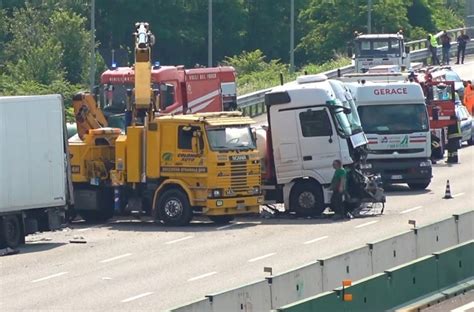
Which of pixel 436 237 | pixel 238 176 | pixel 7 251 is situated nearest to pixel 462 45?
pixel 238 176

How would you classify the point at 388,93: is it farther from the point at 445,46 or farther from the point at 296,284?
the point at 445,46

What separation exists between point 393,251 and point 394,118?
1440 centimetres

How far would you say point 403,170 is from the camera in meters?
38.0

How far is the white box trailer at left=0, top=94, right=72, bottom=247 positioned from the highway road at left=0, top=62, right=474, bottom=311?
0.59 meters

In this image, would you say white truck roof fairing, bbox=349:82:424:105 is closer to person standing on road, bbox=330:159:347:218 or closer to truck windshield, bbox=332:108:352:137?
truck windshield, bbox=332:108:352:137

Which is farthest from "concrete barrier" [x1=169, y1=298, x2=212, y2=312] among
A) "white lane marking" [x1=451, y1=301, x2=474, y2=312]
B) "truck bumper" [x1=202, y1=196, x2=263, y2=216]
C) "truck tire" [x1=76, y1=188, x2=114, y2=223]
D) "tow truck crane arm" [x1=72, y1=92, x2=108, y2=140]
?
"tow truck crane arm" [x1=72, y1=92, x2=108, y2=140]

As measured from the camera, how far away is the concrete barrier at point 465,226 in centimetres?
2716

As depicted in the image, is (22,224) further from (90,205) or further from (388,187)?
(388,187)

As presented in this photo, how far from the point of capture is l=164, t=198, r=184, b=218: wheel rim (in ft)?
108

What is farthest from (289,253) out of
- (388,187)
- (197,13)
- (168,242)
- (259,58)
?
(197,13)

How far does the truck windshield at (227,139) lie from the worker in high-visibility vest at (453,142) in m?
11.6

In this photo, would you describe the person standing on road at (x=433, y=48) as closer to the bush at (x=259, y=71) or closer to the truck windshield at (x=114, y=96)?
the bush at (x=259, y=71)

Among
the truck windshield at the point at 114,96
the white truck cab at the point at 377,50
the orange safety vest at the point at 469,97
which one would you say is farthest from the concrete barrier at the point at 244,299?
the white truck cab at the point at 377,50

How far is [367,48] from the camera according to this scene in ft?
200
